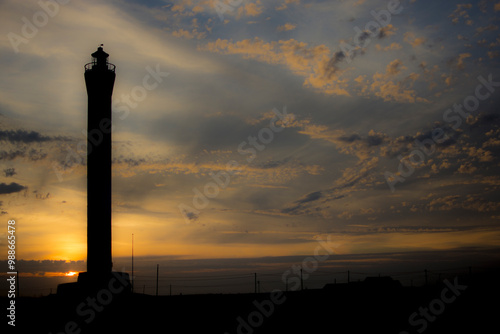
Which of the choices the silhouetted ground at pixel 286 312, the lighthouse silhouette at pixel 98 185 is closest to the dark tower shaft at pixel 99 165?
the lighthouse silhouette at pixel 98 185

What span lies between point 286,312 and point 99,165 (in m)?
19.4

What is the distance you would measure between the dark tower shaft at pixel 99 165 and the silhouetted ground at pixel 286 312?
11.4ft

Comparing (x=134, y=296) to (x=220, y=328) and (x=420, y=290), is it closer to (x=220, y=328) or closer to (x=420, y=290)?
(x=220, y=328)

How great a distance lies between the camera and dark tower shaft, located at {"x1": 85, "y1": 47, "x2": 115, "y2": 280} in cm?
3903

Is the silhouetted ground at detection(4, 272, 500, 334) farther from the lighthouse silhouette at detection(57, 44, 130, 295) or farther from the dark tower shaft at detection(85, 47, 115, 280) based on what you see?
the dark tower shaft at detection(85, 47, 115, 280)

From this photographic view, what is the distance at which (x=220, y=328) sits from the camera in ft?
108

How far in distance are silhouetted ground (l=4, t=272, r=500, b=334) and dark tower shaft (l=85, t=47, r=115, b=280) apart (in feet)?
11.4

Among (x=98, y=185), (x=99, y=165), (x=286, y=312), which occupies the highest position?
(x=99, y=165)

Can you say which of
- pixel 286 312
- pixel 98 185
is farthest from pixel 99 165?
pixel 286 312

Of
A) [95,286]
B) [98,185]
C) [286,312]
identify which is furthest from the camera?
[98,185]

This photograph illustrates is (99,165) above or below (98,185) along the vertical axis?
above

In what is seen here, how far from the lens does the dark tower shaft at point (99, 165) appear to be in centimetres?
3903

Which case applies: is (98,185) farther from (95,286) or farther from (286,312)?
(286,312)

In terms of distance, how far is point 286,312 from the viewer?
3562cm
